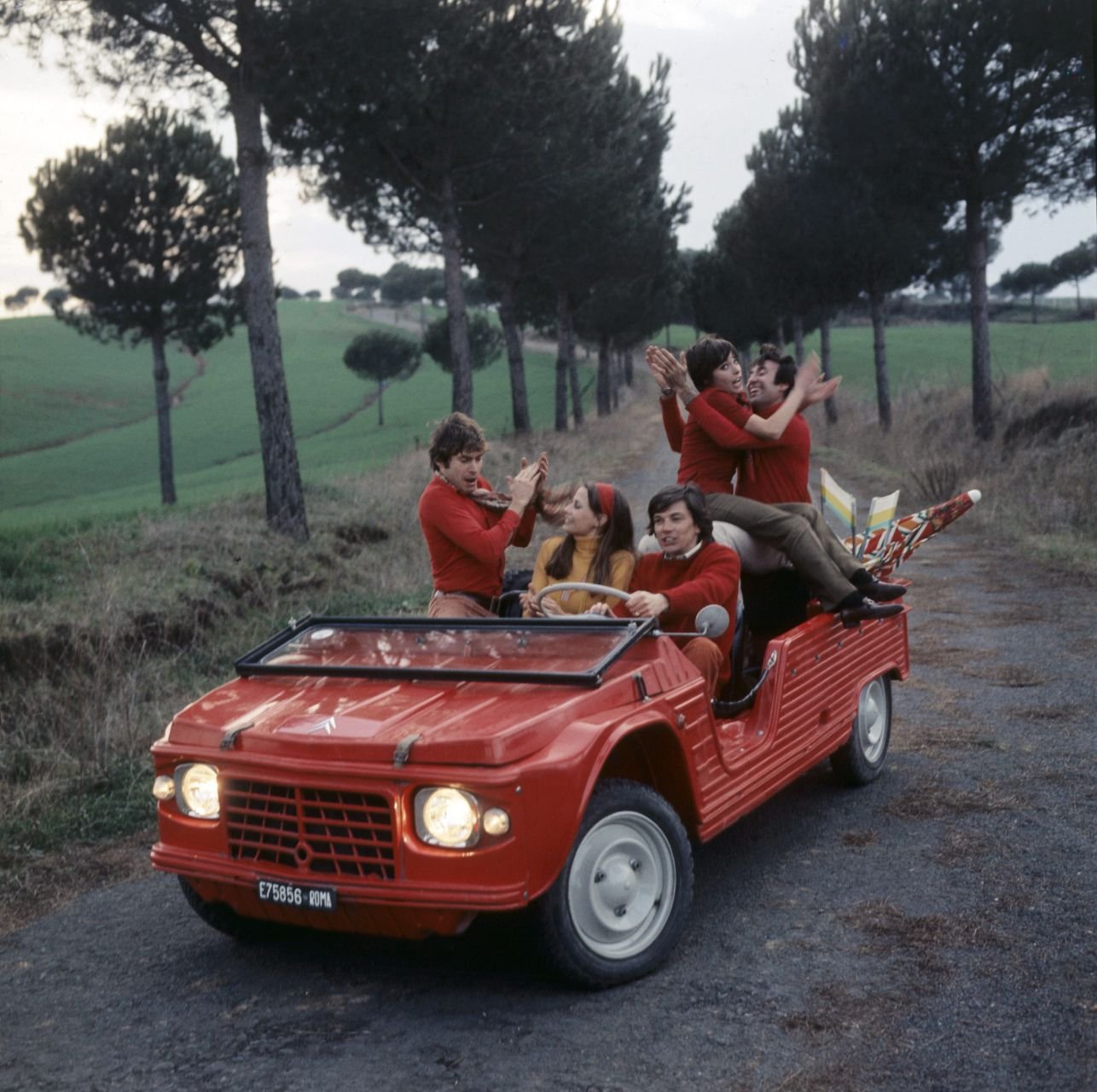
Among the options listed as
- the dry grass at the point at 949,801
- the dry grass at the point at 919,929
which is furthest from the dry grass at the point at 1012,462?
the dry grass at the point at 919,929

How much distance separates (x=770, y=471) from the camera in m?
5.97

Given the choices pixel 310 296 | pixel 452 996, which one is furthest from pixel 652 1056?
pixel 310 296

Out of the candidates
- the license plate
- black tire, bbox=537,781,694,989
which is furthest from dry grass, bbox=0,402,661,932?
black tire, bbox=537,781,694,989

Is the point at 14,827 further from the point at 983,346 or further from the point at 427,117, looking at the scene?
the point at 983,346

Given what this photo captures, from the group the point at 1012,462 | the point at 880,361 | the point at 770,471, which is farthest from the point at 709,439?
the point at 880,361

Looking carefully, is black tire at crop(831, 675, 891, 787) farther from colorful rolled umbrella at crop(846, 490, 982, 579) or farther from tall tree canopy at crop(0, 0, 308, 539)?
tall tree canopy at crop(0, 0, 308, 539)

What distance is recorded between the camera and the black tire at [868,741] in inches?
227

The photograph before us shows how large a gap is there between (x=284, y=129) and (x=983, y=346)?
1228cm

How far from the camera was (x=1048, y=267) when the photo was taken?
9775 cm

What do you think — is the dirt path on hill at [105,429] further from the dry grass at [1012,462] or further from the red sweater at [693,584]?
the red sweater at [693,584]

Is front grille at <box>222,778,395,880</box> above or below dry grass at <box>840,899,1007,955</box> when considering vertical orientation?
above

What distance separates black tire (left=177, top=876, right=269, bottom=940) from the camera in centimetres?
420

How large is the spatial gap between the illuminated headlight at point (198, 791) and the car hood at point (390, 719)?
81mm

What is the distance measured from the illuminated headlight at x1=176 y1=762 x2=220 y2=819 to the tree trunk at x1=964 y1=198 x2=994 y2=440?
19199mm
